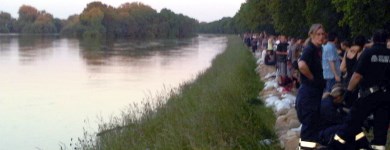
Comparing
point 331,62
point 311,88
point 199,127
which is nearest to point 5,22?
point 331,62

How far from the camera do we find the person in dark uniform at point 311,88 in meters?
6.89

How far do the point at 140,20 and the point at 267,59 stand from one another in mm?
118095

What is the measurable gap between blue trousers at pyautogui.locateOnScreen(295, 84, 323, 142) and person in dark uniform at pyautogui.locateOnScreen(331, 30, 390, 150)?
292 millimetres

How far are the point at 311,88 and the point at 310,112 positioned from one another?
0.29 metres

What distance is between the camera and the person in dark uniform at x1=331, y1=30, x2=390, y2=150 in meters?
6.68

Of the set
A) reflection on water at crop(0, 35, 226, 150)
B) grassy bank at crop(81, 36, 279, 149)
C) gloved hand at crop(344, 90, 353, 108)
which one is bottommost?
reflection on water at crop(0, 35, 226, 150)

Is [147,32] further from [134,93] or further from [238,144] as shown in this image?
[238,144]

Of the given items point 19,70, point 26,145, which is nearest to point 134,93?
point 26,145

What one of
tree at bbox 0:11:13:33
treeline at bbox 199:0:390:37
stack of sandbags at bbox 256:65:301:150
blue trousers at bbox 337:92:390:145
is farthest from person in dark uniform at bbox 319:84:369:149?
tree at bbox 0:11:13:33

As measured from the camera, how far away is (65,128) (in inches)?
620

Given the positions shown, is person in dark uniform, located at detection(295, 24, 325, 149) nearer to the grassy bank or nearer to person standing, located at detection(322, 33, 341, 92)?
the grassy bank

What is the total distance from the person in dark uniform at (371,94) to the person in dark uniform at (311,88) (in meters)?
0.31

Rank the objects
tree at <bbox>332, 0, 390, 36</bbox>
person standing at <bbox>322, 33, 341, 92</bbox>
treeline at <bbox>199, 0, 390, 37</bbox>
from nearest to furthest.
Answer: person standing at <bbox>322, 33, 341, 92</bbox> < tree at <bbox>332, 0, 390, 36</bbox> < treeline at <bbox>199, 0, 390, 37</bbox>

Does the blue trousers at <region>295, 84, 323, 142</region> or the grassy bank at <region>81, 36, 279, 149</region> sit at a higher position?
the blue trousers at <region>295, 84, 323, 142</region>
